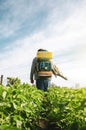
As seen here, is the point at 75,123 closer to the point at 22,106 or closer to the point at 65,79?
the point at 22,106

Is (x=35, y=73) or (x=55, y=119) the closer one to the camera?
(x=55, y=119)

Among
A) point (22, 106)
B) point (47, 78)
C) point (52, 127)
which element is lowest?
point (52, 127)

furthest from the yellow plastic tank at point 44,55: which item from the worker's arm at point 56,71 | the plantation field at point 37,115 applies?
the plantation field at point 37,115

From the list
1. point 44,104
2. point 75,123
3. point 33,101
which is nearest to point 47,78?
point 44,104

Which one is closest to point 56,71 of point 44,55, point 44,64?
point 44,64

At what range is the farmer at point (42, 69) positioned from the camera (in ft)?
37.9

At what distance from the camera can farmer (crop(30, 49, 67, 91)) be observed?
11.6 meters

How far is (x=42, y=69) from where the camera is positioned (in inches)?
457

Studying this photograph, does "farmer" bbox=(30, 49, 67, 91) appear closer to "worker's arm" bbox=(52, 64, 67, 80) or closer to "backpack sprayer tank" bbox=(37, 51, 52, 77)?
"backpack sprayer tank" bbox=(37, 51, 52, 77)

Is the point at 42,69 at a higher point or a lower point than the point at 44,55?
lower

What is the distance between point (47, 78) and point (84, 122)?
7.35 m

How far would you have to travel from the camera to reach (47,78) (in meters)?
11.8

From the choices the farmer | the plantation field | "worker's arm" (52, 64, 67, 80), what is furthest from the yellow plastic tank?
the plantation field

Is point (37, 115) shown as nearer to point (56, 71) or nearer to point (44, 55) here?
point (44, 55)
